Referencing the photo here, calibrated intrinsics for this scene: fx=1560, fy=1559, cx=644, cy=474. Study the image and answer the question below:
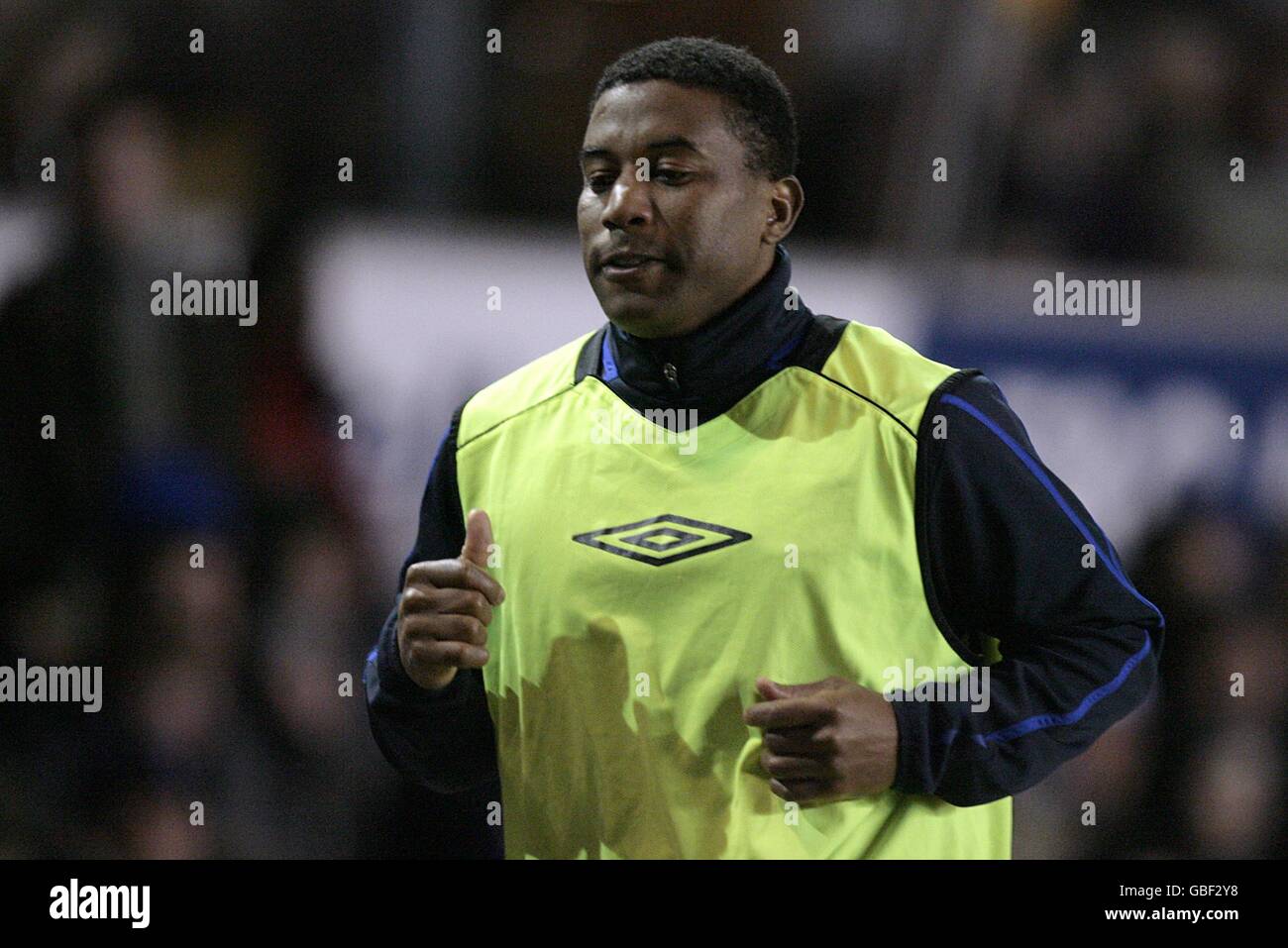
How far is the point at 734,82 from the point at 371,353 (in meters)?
1.08

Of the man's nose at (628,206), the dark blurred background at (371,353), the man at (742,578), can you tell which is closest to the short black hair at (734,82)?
the man at (742,578)

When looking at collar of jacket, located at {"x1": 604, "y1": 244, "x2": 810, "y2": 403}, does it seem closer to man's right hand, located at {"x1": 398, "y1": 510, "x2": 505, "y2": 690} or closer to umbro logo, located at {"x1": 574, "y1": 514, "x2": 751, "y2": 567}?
umbro logo, located at {"x1": 574, "y1": 514, "x2": 751, "y2": 567}

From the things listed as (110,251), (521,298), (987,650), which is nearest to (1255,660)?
(987,650)

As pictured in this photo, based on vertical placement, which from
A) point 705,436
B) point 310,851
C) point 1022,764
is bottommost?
point 310,851

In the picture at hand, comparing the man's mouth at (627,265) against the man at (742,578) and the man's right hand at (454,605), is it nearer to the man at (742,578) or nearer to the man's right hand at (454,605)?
the man at (742,578)

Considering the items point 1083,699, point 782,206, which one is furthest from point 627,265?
point 1083,699

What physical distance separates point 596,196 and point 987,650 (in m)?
0.67

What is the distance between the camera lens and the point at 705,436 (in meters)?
1.72

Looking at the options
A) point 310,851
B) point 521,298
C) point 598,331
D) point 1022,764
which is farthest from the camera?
point 521,298

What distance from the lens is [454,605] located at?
5.24 ft

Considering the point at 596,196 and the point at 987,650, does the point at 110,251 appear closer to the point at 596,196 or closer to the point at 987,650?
the point at 596,196

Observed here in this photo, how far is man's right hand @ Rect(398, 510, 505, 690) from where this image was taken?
5.24 ft

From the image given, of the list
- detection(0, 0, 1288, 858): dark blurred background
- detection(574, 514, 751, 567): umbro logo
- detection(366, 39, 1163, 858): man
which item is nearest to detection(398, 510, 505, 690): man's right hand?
detection(366, 39, 1163, 858): man
